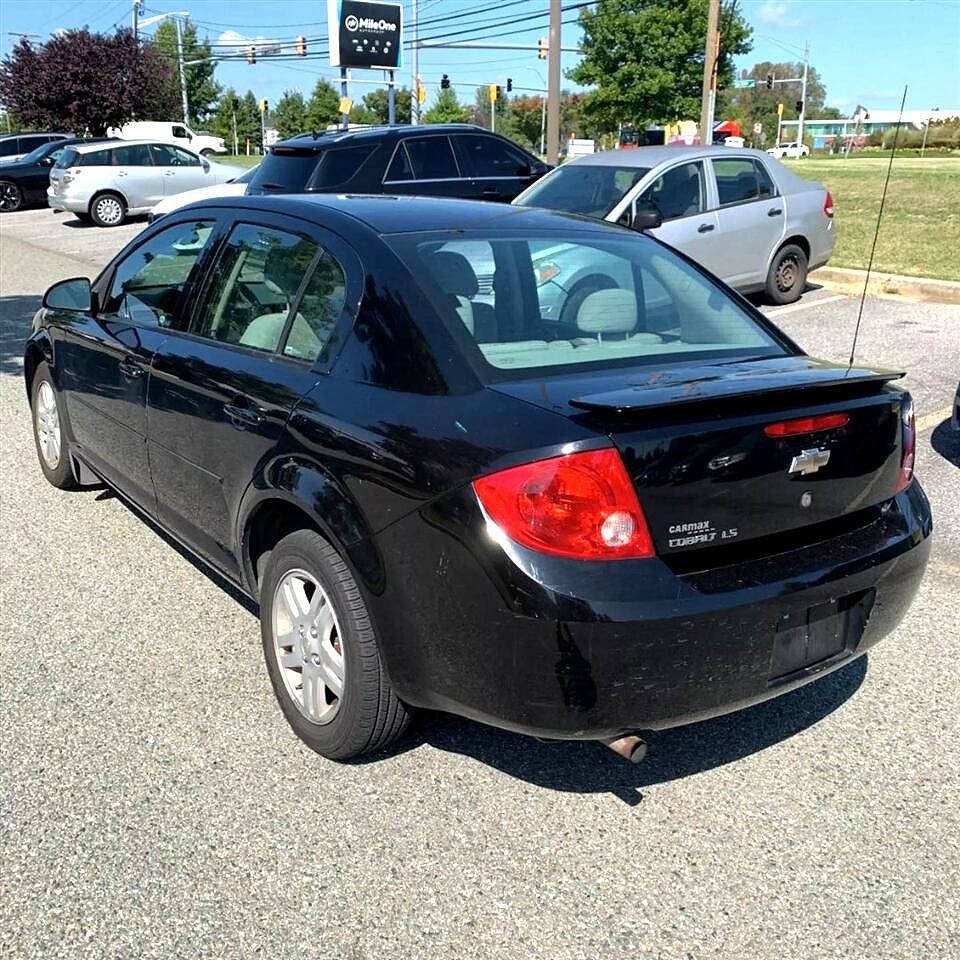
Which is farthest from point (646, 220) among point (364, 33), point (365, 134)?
point (364, 33)

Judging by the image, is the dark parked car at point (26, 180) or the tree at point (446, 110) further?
the tree at point (446, 110)

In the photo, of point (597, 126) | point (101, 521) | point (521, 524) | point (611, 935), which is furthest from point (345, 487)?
point (597, 126)

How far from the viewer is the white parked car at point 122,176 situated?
2180cm

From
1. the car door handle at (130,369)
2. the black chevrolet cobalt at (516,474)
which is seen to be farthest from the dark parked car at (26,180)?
the black chevrolet cobalt at (516,474)

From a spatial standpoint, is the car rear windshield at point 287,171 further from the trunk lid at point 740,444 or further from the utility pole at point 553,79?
the trunk lid at point 740,444

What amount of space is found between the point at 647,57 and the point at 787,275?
1682 inches

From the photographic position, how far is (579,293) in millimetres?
3502

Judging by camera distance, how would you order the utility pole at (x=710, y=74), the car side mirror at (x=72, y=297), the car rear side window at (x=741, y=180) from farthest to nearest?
the utility pole at (x=710, y=74) → the car rear side window at (x=741, y=180) → the car side mirror at (x=72, y=297)

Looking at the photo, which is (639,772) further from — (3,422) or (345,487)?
(3,422)

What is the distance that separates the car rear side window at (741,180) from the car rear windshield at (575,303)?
6.92 m

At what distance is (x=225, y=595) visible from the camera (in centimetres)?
425

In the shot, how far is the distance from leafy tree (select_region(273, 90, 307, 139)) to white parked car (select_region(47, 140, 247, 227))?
73221 millimetres

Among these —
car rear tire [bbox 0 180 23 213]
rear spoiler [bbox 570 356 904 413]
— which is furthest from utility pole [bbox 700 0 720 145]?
rear spoiler [bbox 570 356 904 413]

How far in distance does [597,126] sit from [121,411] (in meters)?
54.3
